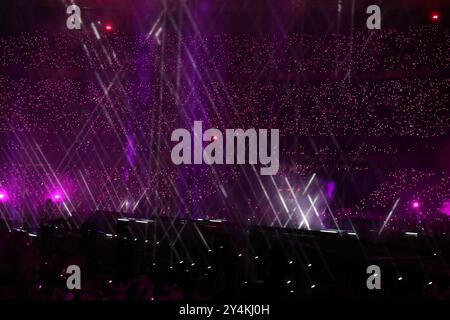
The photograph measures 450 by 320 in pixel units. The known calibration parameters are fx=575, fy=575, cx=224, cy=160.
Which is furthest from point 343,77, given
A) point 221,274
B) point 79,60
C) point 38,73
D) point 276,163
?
point 221,274

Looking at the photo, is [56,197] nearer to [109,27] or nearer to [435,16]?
[109,27]

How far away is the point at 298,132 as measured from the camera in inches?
379

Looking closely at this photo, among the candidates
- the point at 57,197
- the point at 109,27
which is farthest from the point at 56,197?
the point at 109,27

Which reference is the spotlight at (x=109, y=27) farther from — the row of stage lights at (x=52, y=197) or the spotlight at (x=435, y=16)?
the spotlight at (x=435, y=16)

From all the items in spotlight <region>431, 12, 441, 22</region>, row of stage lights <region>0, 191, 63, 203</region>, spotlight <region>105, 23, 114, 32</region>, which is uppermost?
spotlight <region>105, 23, 114, 32</region>

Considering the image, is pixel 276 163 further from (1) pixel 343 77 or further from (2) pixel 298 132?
(1) pixel 343 77

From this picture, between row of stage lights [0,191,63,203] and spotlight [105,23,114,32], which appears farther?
row of stage lights [0,191,63,203]

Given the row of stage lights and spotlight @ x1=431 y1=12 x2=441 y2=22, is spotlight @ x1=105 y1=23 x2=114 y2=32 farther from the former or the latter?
spotlight @ x1=431 y1=12 x2=441 y2=22

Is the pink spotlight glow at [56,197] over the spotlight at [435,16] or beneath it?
beneath

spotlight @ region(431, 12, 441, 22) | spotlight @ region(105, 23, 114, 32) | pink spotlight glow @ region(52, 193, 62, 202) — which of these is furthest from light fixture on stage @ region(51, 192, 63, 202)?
spotlight @ region(431, 12, 441, 22)

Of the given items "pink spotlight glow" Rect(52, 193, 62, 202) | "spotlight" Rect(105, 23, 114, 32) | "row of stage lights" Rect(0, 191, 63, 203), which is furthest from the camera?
"pink spotlight glow" Rect(52, 193, 62, 202)

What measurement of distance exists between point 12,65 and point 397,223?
6965 mm

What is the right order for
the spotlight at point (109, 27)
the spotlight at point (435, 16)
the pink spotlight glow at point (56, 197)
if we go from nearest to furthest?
the spotlight at point (435, 16) → the spotlight at point (109, 27) → the pink spotlight glow at point (56, 197)

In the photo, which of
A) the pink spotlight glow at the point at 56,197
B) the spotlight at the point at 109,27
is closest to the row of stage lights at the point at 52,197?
the pink spotlight glow at the point at 56,197
